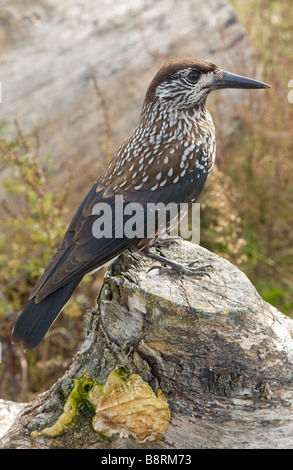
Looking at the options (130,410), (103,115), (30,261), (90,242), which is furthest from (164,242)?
(103,115)

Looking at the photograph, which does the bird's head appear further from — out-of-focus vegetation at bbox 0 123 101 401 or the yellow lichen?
the yellow lichen

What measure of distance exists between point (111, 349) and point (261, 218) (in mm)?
3052

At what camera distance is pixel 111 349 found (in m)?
2.62

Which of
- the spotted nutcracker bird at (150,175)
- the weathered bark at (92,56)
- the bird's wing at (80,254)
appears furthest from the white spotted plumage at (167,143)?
the weathered bark at (92,56)

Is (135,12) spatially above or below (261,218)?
above

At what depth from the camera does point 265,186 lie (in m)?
5.30

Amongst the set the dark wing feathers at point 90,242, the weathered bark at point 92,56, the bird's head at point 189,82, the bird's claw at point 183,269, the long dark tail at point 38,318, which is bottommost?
the long dark tail at point 38,318

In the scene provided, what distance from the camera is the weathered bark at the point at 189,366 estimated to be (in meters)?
2.49

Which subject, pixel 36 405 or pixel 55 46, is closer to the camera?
pixel 36 405

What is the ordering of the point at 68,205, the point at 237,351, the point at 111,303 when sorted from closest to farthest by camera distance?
1. the point at 237,351
2. the point at 111,303
3. the point at 68,205

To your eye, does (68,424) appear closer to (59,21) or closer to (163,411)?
(163,411)

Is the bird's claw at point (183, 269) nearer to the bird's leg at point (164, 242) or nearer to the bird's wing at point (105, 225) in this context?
the bird's wing at point (105, 225)

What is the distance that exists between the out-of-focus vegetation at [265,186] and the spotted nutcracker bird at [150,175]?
1396 millimetres

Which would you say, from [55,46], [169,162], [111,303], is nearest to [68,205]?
[55,46]
